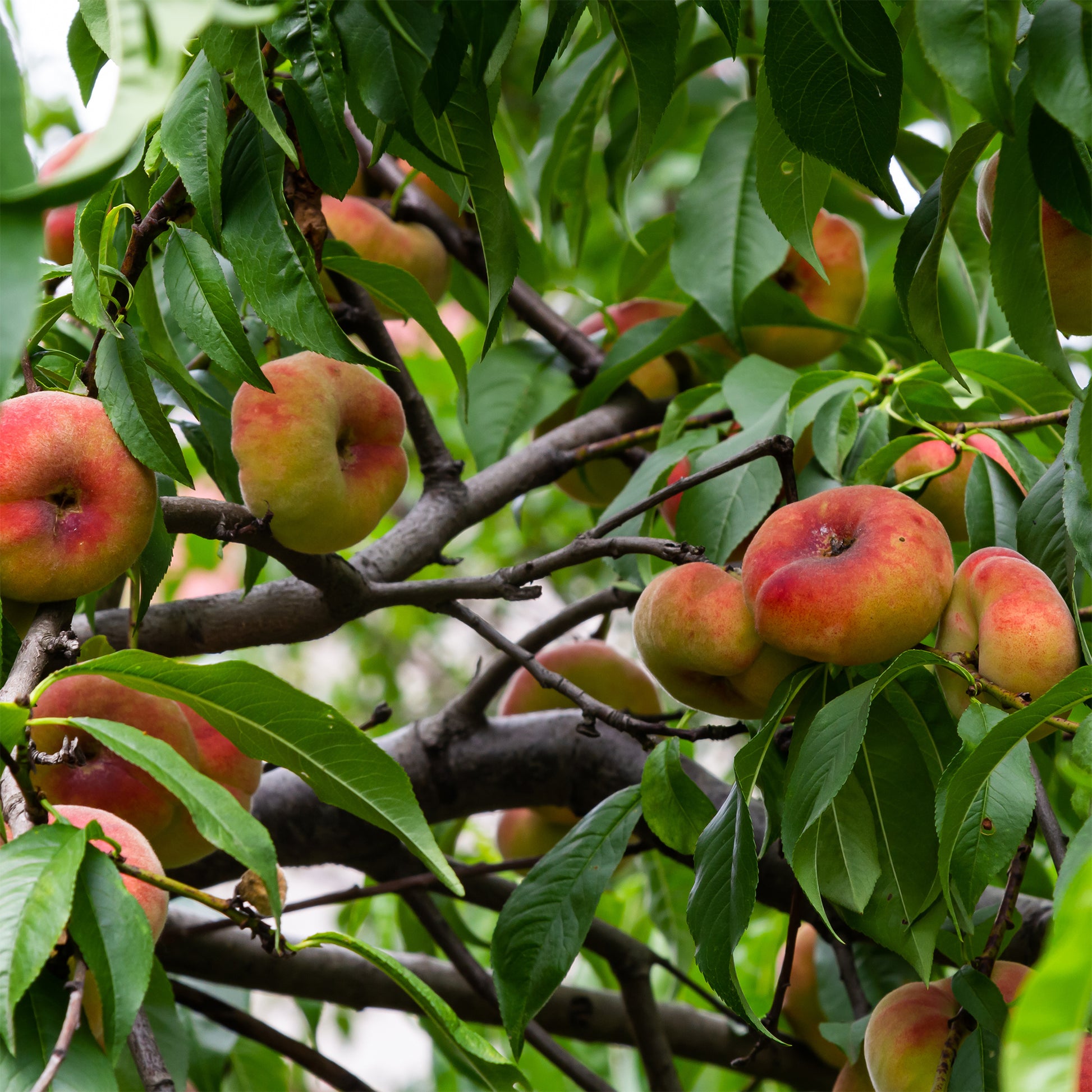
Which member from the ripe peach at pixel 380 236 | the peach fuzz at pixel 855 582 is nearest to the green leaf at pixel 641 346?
the ripe peach at pixel 380 236

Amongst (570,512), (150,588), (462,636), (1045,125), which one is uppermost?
(1045,125)

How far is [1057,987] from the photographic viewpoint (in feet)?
0.75

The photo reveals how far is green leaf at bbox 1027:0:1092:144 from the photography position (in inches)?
16.7

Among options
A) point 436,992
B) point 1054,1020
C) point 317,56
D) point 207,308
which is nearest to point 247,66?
point 317,56

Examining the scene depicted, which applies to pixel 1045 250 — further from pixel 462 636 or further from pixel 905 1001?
pixel 462 636

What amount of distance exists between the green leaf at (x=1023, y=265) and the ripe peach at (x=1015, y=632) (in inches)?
4.4

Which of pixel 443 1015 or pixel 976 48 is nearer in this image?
pixel 976 48

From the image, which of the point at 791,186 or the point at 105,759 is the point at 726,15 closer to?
the point at 791,186

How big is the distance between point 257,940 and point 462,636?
2.44 meters

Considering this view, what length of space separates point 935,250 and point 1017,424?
269 millimetres

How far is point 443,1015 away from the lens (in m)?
0.52

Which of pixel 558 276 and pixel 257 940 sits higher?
pixel 558 276

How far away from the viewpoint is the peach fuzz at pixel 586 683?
119cm

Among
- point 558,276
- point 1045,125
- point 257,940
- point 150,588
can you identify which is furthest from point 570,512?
point 1045,125
